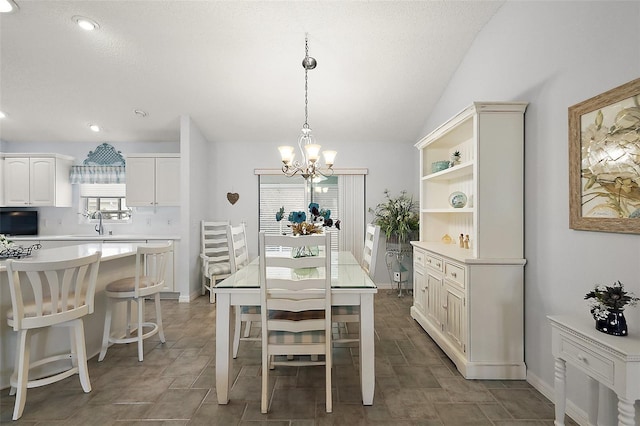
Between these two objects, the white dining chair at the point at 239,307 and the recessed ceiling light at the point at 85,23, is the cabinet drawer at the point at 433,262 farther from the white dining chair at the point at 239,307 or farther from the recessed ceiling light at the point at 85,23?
the recessed ceiling light at the point at 85,23

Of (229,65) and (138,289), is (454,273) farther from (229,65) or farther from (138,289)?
(229,65)

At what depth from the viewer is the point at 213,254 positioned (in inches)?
199

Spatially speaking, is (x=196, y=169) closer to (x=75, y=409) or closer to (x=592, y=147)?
(x=75, y=409)

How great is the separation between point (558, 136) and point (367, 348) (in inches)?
73.4

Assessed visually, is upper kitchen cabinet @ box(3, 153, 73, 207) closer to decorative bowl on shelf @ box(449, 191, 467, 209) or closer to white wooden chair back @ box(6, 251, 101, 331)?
white wooden chair back @ box(6, 251, 101, 331)

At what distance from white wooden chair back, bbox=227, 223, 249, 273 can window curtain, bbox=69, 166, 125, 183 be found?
10.7 ft

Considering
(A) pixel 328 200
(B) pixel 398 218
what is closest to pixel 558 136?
(B) pixel 398 218

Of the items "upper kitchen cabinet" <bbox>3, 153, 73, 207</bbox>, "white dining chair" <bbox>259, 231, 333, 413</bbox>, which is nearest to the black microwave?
"upper kitchen cabinet" <bbox>3, 153, 73, 207</bbox>

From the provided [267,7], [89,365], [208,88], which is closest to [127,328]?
[89,365]

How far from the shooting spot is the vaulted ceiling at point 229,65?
297 cm

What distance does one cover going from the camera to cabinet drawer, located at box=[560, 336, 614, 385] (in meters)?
1.43

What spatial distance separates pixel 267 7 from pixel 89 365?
11.2 ft

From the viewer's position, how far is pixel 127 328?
3.04 metres

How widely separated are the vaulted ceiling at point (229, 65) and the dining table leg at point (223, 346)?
2.53 m
